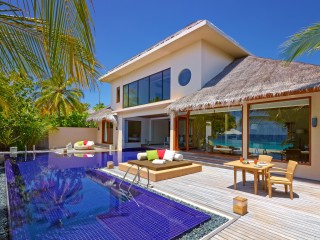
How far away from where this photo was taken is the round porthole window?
13.0 metres

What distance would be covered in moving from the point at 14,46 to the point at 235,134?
1018 centimetres

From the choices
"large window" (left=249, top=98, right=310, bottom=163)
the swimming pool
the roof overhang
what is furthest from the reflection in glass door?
the swimming pool

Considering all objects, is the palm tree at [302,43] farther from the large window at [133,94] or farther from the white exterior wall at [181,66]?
the large window at [133,94]

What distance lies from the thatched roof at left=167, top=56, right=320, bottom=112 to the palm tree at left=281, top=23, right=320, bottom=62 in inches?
24.0

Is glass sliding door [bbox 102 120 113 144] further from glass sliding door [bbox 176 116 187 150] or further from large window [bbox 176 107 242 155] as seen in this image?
large window [bbox 176 107 242 155]

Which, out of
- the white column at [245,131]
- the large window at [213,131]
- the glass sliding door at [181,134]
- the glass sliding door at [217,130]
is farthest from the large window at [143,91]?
the white column at [245,131]

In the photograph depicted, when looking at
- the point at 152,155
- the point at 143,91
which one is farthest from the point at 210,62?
the point at 152,155

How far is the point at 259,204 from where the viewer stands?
5250 mm

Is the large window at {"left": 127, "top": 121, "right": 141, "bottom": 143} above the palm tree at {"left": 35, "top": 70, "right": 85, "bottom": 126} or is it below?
below

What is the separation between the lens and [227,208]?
5035 mm

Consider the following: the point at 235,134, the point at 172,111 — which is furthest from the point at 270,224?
the point at 172,111

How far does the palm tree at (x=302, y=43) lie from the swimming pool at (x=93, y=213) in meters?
5.38

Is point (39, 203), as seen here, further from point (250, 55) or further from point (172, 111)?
point (250, 55)

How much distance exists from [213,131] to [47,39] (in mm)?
11146
